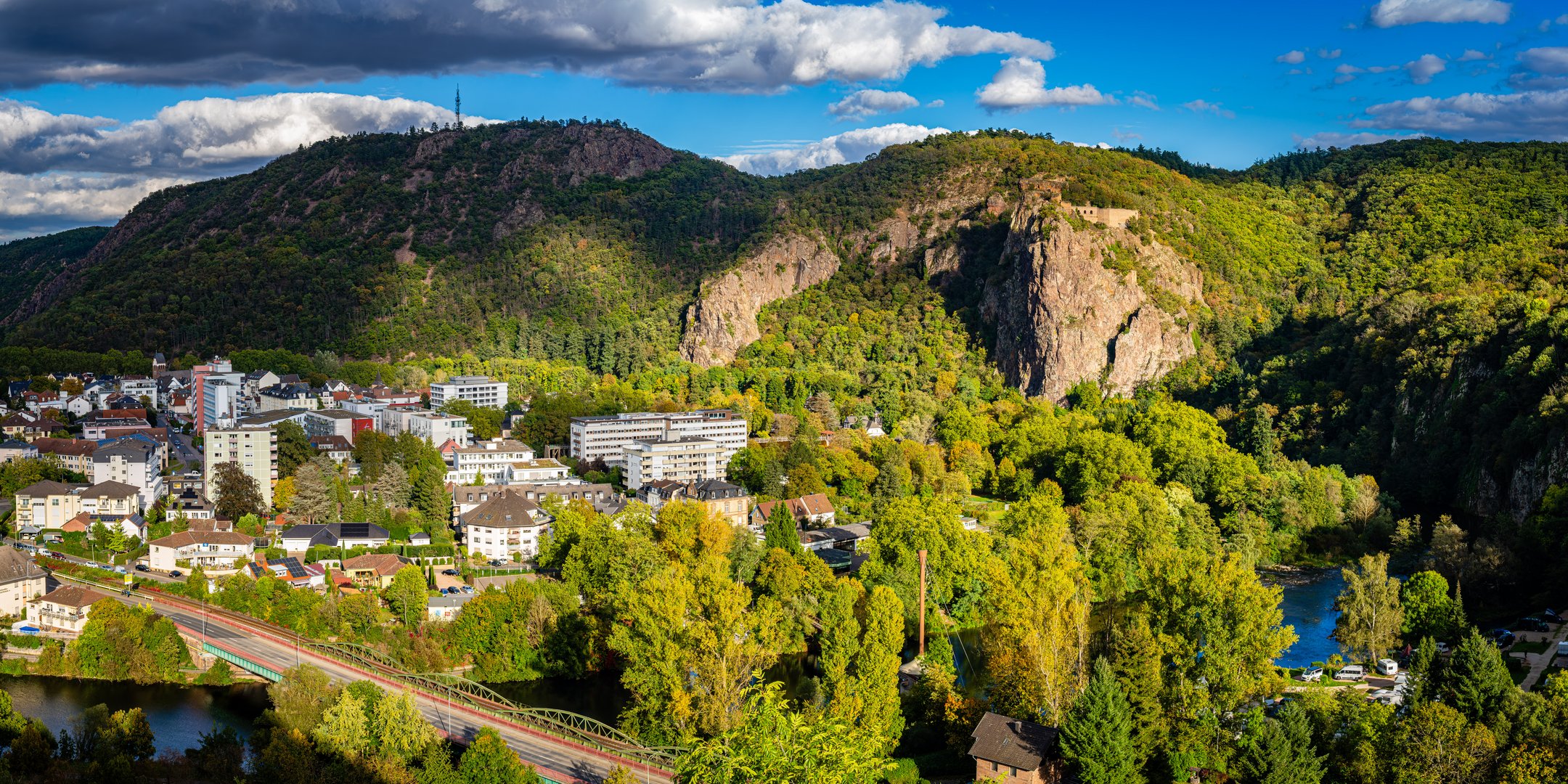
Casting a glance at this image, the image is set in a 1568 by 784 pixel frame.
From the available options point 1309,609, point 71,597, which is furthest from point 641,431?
point 1309,609

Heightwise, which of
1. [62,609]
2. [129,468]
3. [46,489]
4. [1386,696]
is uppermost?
[129,468]

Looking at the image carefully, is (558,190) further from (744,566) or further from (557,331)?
(744,566)

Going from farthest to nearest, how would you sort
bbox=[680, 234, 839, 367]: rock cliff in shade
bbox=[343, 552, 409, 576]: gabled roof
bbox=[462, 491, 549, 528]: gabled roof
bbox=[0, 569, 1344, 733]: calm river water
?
1. bbox=[680, 234, 839, 367]: rock cliff in shade
2. bbox=[462, 491, 549, 528]: gabled roof
3. bbox=[343, 552, 409, 576]: gabled roof
4. bbox=[0, 569, 1344, 733]: calm river water

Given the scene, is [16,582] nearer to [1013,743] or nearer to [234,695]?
[234,695]

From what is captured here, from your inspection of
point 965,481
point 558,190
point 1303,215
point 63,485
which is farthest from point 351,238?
point 1303,215

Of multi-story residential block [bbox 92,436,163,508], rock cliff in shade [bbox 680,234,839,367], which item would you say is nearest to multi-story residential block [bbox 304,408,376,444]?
multi-story residential block [bbox 92,436,163,508]

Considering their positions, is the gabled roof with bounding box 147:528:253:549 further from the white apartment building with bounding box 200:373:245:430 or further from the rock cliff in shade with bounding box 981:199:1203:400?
the rock cliff in shade with bounding box 981:199:1203:400
